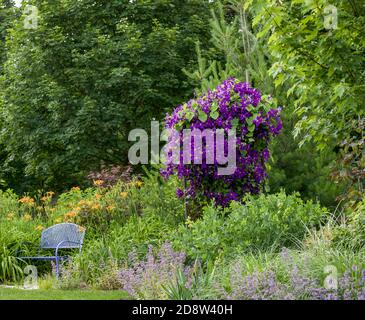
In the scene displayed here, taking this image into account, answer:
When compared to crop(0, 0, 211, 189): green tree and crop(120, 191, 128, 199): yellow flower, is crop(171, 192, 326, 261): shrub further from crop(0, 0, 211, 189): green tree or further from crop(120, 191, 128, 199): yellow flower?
crop(0, 0, 211, 189): green tree

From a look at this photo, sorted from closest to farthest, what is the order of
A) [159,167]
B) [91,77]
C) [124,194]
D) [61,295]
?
[61,295] → [124,194] → [159,167] → [91,77]

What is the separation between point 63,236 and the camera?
880 cm

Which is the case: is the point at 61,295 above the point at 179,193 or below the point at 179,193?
below

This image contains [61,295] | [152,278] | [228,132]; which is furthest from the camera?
[228,132]

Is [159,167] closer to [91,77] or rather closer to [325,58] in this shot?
[325,58]

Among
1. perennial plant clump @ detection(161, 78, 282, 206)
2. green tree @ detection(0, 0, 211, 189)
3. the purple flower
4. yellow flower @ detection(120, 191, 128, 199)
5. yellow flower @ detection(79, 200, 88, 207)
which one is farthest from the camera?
green tree @ detection(0, 0, 211, 189)

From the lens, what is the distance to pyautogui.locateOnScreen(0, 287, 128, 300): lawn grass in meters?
6.61

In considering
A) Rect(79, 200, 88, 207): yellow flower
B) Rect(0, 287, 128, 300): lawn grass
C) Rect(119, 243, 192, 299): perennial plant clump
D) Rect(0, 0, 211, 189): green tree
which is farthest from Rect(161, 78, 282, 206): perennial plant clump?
Rect(0, 0, 211, 189): green tree

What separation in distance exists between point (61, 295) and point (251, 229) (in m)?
1.96

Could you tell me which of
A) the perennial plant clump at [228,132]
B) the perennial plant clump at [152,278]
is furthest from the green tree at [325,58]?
the perennial plant clump at [152,278]

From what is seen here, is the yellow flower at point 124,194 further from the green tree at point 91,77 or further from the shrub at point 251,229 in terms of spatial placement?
the green tree at point 91,77

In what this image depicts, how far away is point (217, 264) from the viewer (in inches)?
251

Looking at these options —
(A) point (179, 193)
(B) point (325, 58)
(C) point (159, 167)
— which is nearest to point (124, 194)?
(C) point (159, 167)

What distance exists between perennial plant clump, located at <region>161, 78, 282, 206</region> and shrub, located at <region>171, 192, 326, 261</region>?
4.12 ft
